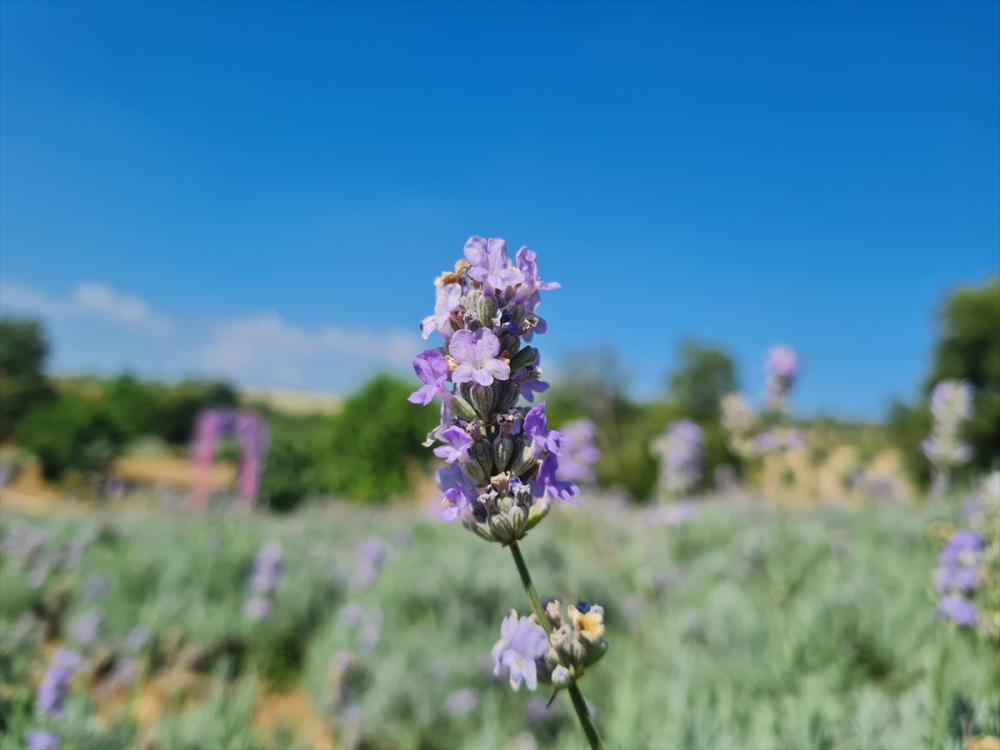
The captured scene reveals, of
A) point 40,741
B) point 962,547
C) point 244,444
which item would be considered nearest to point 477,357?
point 40,741

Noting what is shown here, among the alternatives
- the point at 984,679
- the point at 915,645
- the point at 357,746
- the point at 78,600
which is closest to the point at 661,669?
the point at 915,645

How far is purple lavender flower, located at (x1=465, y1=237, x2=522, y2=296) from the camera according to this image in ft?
3.00

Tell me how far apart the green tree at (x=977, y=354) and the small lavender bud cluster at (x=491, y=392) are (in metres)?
16.7

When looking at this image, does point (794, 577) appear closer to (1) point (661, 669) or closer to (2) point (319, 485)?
(1) point (661, 669)

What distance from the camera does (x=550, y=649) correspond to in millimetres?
922

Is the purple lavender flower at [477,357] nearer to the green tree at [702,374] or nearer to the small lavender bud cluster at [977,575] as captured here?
the small lavender bud cluster at [977,575]

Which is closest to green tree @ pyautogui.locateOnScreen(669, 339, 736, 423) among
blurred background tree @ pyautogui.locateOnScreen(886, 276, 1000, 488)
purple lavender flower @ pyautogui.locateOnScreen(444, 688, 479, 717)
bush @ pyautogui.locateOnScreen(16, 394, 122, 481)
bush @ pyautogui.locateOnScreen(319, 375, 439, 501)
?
blurred background tree @ pyautogui.locateOnScreen(886, 276, 1000, 488)

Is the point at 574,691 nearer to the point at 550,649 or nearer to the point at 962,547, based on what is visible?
the point at 550,649

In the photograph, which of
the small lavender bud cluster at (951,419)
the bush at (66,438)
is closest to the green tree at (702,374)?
the bush at (66,438)

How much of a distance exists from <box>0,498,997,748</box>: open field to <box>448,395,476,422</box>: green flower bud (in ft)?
4.37

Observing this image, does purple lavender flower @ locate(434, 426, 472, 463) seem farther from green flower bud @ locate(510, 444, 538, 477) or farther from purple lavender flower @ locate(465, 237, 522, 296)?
purple lavender flower @ locate(465, 237, 522, 296)

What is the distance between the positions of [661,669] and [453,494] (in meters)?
2.25

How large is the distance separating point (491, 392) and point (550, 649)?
40 centimetres

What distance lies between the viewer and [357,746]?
2.79 m
